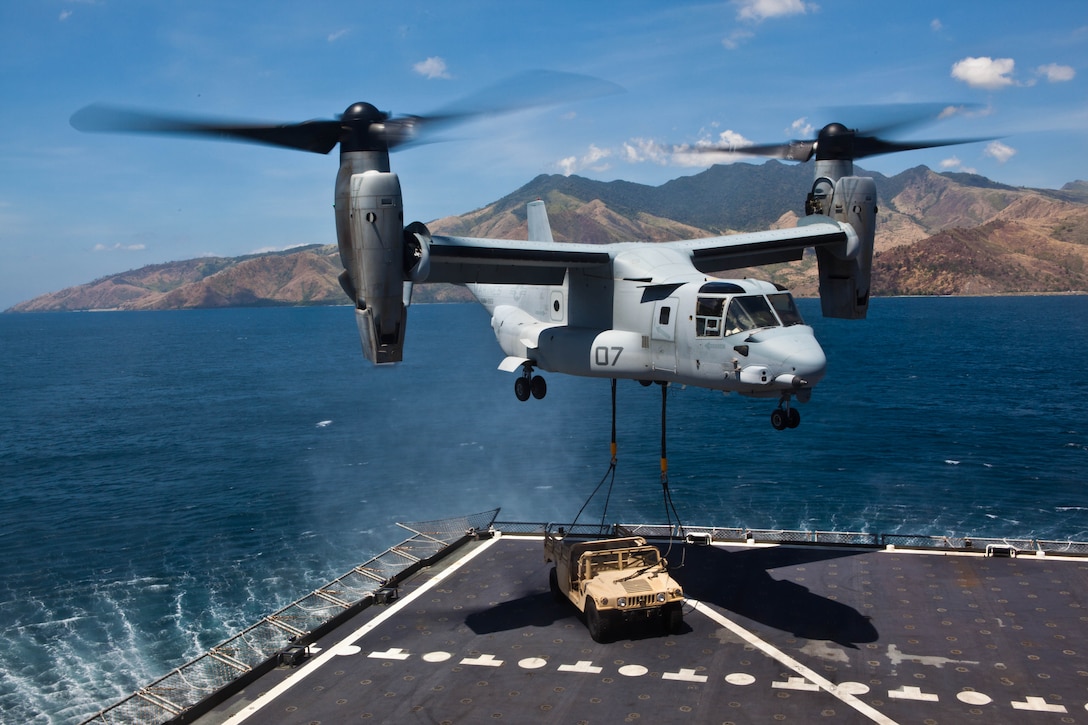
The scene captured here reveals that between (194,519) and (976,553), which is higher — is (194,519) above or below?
below

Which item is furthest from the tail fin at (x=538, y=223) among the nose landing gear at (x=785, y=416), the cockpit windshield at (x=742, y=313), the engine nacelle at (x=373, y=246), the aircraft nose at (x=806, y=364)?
the aircraft nose at (x=806, y=364)

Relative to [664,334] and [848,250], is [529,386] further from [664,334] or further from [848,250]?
[848,250]

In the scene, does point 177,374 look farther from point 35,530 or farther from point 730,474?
point 730,474

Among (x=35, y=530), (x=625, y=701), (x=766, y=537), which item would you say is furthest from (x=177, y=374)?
(x=625, y=701)

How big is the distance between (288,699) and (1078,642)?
1965 centimetres

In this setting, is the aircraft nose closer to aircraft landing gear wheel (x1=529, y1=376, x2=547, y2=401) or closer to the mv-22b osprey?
the mv-22b osprey

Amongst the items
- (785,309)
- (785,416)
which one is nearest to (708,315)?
(785,309)

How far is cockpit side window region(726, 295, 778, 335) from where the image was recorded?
66.9 feet

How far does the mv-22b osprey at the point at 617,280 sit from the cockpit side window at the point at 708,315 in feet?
0.09

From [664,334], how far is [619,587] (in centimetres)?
674

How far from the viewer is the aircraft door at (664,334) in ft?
71.8

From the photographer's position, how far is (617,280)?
2394 cm

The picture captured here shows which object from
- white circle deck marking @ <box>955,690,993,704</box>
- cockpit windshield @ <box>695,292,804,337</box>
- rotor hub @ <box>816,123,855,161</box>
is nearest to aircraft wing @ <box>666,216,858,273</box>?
rotor hub @ <box>816,123,855,161</box>

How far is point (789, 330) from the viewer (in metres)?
20.3
